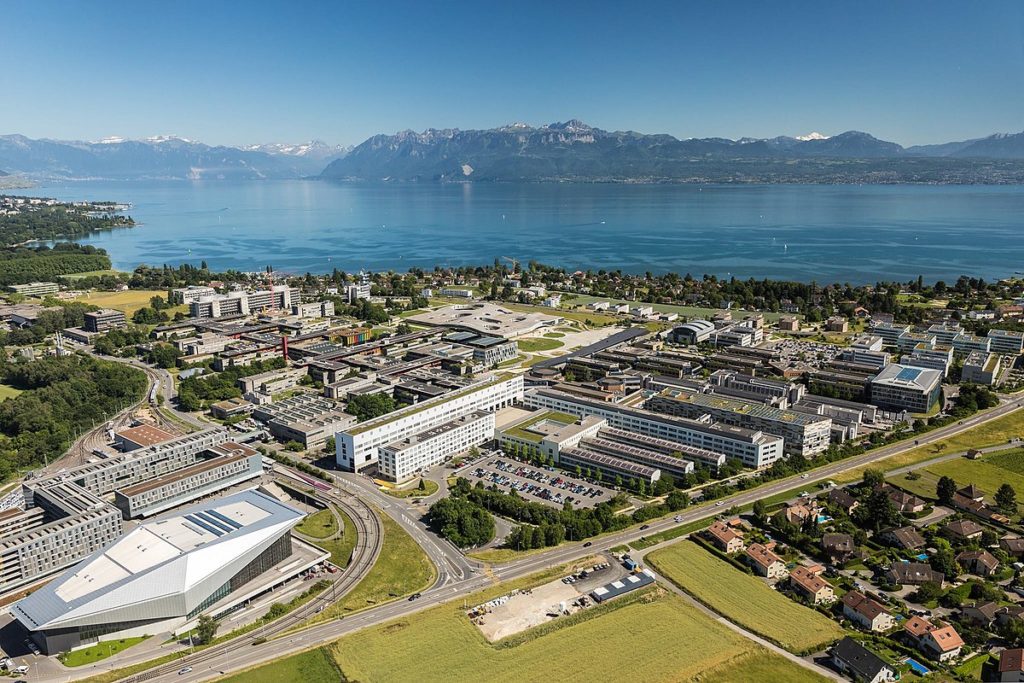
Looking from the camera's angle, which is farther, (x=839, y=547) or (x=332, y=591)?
(x=839, y=547)

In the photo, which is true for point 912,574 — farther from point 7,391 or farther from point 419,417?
point 7,391

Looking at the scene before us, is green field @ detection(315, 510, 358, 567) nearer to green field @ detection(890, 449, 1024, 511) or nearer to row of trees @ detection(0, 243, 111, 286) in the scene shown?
green field @ detection(890, 449, 1024, 511)

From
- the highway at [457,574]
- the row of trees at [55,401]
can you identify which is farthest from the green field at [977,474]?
the row of trees at [55,401]

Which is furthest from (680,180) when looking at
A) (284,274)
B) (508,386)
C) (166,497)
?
(166,497)

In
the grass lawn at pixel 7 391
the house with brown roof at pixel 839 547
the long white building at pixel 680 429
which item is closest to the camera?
the house with brown roof at pixel 839 547

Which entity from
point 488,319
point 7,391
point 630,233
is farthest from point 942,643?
point 630,233

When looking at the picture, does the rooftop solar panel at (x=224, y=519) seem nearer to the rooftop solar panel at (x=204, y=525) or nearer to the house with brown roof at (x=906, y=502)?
the rooftop solar panel at (x=204, y=525)

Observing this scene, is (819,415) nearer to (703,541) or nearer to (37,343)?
(703,541)
